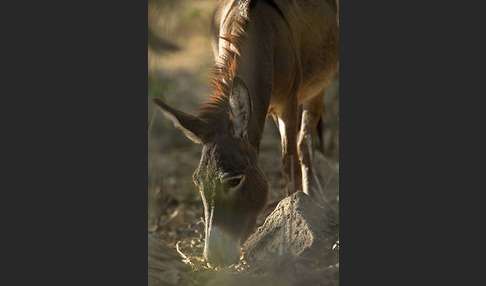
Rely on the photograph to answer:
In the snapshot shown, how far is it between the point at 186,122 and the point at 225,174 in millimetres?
578

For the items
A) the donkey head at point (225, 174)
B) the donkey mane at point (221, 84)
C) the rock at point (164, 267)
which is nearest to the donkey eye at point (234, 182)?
the donkey head at point (225, 174)

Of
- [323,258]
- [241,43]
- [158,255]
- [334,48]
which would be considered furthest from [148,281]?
[334,48]

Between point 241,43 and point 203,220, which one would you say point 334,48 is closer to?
point 241,43

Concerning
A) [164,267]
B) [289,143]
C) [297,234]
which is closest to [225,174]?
[297,234]

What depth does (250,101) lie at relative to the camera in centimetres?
557

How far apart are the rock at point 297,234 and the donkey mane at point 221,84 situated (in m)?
1.09

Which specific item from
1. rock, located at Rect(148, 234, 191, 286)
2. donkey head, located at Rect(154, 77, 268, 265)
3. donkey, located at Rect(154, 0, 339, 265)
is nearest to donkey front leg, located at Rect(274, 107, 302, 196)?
donkey, located at Rect(154, 0, 339, 265)

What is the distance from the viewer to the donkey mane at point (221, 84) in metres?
5.67

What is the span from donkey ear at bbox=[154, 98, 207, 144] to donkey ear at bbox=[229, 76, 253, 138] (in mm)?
293

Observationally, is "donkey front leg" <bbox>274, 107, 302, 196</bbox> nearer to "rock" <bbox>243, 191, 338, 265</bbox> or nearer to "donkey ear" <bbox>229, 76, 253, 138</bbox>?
"rock" <bbox>243, 191, 338, 265</bbox>

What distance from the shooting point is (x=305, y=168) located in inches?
278

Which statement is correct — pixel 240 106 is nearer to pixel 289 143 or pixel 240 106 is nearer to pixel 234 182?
pixel 234 182

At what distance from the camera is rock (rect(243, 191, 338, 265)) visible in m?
5.79

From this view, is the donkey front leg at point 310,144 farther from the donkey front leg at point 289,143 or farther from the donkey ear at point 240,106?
the donkey ear at point 240,106
